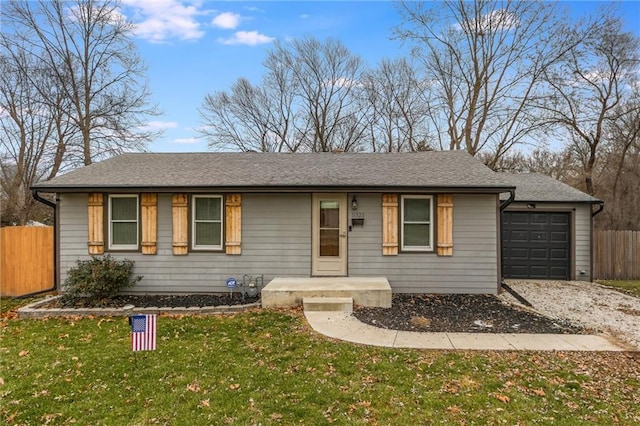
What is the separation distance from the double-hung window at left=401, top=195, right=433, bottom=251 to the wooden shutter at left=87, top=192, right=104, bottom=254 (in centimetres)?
670

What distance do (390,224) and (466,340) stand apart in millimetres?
3251

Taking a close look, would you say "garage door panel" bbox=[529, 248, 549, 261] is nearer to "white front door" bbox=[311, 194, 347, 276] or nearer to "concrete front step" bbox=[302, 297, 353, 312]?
"white front door" bbox=[311, 194, 347, 276]

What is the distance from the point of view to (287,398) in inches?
134

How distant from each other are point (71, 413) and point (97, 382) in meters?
0.61

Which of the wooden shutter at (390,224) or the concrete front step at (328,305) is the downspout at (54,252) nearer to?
the concrete front step at (328,305)

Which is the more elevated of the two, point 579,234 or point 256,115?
point 256,115

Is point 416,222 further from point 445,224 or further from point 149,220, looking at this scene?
point 149,220

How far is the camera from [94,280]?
7039mm

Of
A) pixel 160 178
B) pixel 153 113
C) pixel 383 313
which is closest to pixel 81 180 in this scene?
pixel 160 178

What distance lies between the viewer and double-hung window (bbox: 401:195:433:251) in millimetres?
7879

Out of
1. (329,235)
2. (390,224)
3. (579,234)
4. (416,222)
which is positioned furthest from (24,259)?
(579,234)

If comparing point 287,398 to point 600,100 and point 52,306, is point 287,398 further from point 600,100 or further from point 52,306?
point 600,100

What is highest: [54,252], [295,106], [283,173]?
[295,106]

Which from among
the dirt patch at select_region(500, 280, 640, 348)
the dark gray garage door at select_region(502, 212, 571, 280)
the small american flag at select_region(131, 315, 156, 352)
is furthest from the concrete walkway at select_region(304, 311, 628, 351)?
the dark gray garage door at select_region(502, 212, 571, 280)
